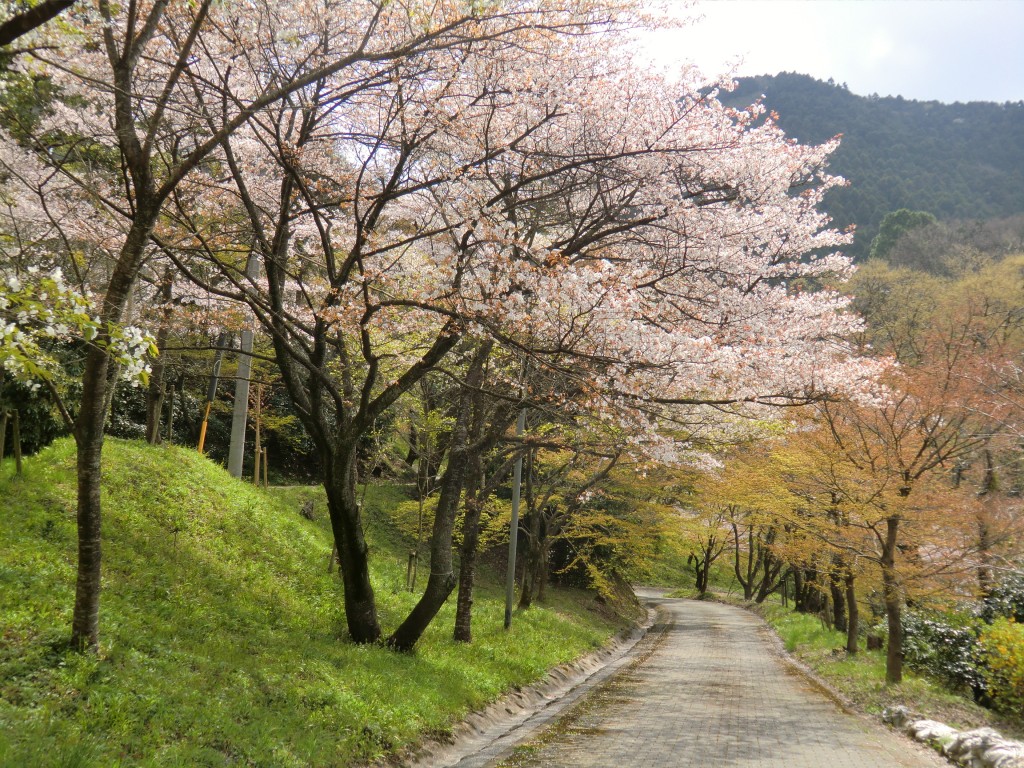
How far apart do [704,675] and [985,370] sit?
8.80 meters

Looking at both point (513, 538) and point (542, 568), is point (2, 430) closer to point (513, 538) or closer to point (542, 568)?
point (513, 538)

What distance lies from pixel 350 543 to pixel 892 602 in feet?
32.8

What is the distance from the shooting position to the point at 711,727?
1012 centimetres

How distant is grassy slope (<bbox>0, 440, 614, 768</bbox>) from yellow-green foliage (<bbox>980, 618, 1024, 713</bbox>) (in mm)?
7508

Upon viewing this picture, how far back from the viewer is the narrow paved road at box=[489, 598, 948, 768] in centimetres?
841

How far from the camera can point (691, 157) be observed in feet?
30.3

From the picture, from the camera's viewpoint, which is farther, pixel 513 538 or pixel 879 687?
pixel 513 538

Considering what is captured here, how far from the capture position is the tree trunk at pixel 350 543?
9477 millimetres

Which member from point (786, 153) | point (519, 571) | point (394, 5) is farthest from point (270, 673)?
point (519, 571)

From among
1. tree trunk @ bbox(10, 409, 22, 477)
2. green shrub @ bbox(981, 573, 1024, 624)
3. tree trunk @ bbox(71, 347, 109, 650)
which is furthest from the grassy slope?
green shrub @ bbox(981, 573, 1024, 624)

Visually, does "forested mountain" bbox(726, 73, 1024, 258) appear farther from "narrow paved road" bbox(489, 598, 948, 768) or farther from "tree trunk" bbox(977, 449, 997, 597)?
"narrow paved road" bbox(489, 598, 948, 768)

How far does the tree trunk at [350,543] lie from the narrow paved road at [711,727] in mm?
2784

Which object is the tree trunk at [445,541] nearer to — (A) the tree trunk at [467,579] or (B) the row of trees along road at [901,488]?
(A) the tree trunk at [467,579]

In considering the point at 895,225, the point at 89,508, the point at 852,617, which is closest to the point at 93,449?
the point at 89,508
